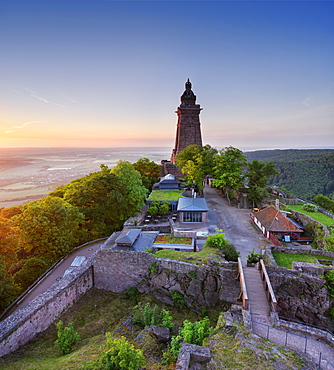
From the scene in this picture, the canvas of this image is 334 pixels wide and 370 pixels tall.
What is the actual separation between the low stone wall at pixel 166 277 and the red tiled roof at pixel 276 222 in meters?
7.39

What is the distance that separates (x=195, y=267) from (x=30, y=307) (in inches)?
339

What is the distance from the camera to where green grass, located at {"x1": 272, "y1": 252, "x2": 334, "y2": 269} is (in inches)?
526

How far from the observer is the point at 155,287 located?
13.9 m

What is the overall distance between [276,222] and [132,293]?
1272 cm

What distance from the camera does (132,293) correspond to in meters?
14.0

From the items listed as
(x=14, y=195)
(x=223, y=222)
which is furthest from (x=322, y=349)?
(x=14, y=195)

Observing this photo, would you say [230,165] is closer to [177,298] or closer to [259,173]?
[259,173]

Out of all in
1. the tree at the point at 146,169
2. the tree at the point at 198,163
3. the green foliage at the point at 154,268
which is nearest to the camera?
the green foliage at the point at 154,268

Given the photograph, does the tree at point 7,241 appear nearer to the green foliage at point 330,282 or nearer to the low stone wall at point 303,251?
the low stone wall at point 303,251

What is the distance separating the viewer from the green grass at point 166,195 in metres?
26.6

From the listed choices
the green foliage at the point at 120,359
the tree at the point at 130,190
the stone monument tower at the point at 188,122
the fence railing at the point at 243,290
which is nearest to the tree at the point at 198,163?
the tree at the point at 130,190

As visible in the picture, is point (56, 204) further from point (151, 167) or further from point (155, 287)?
point (151, 167)

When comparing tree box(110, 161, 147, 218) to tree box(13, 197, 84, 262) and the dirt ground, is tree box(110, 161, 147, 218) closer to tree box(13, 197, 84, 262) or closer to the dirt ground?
tree box(13, 197, 84, 262)

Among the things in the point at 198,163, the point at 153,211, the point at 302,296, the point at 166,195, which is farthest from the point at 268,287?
the point at 198,163
